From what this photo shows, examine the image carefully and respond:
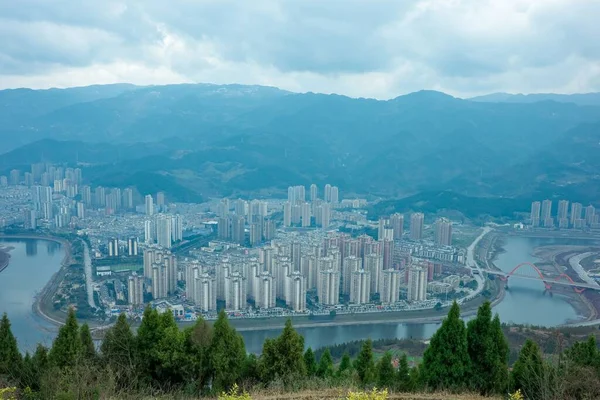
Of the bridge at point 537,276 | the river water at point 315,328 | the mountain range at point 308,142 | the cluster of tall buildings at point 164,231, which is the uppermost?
the mountain range at point 308,142

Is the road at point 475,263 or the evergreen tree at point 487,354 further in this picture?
the road at point 475,263

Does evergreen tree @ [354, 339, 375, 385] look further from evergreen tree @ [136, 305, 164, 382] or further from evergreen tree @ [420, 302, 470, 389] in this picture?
evergreen tree @ [136, 305, 164, 382]

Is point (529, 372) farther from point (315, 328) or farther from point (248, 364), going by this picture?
point (315, 328)

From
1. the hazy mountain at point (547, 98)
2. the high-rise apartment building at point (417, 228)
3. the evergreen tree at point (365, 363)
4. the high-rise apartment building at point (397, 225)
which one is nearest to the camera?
the evergreen tree at point (365, 363)

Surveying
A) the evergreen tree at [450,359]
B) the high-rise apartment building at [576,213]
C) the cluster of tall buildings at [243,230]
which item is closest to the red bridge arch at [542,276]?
the high-rise apartment building at [576,213]

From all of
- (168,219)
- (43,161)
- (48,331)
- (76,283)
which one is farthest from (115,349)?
(43,161)

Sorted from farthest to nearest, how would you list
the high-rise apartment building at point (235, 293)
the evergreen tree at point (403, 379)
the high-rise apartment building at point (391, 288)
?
the high-rise apartment building at point (391, 288) < the high-rise apartment building at point (235, 293) < the evergreen tree at point (403, 379)

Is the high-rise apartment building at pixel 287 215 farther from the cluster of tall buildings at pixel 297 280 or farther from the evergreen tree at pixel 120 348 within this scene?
the evergreen tree at pixel 120 348

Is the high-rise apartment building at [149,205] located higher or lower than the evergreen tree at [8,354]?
lower
